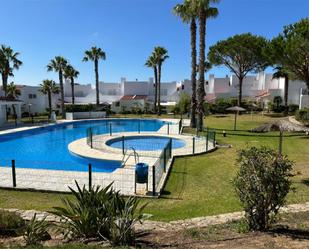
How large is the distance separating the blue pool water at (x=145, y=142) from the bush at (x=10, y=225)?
13.7 meters

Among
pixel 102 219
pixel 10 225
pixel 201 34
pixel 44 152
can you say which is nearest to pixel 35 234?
pixel 10 225

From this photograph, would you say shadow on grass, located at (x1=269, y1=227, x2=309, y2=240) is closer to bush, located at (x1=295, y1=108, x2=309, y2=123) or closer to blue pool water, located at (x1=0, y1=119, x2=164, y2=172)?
blue pool water, located at (x1=0, y1=119, x2=164, y2=172)

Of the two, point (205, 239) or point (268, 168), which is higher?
point (268, 168)

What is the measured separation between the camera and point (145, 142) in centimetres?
2238

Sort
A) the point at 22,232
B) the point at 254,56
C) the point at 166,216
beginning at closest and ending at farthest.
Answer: the point at 22,232, the point at 166,216, the point at 254,56

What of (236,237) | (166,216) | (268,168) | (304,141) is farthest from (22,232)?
(304,141)

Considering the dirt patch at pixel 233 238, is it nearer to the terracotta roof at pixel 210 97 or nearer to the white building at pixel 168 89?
the terracotta roof at pixel 210 97

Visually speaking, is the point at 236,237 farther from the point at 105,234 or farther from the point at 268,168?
the point at 105,234

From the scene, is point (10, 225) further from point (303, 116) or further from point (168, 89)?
point (168, 89)

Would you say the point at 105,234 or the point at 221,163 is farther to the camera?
the point at 221,163

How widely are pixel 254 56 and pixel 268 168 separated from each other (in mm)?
42219

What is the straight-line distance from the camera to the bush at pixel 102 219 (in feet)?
17.0

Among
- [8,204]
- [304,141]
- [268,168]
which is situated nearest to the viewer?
[268,168]

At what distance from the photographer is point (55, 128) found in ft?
107
